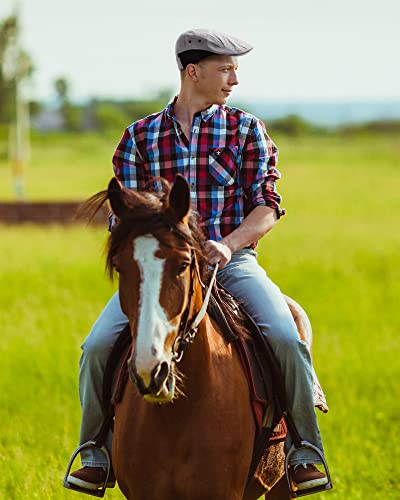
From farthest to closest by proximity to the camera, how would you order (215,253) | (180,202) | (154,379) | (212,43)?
(212,43), (215,253), (180,202), (154,379)

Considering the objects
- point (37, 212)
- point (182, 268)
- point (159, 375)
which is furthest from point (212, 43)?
point (37, 212)

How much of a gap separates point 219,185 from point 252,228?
34cm

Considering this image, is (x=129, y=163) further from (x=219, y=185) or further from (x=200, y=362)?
(x=200, y=362)

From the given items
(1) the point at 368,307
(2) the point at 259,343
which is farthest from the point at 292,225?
(2) the point at 259,343

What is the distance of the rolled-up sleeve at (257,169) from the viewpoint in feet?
17.6

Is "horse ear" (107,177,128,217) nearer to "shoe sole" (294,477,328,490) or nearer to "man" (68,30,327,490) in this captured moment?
"man" (68,30,327,490)

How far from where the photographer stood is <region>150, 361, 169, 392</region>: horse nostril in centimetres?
380

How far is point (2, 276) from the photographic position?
695 inches

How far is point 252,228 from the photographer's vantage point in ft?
16.9

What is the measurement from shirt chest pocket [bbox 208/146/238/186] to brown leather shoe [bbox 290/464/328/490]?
5.34 ft

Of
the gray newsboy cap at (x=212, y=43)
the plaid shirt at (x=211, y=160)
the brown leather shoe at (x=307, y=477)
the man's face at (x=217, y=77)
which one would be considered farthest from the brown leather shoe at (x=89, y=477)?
the gray newsboy cap at (x=212, y=43)

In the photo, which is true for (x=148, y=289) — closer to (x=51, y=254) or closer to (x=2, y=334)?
(x=2, y=334)

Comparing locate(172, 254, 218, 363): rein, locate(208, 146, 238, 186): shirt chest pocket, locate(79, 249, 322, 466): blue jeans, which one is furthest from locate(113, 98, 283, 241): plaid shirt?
locate(172, 254, 218, 363): rein

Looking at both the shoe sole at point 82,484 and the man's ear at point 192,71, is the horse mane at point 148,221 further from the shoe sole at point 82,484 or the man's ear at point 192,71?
the shoe sole at point 82,484
